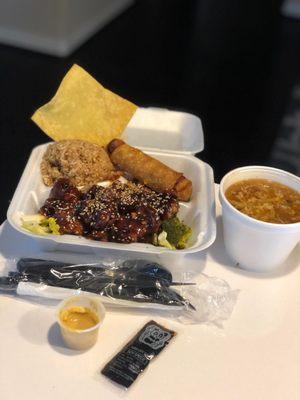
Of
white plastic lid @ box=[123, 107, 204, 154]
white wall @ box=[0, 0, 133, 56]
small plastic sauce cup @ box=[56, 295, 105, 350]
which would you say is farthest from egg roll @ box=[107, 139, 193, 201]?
white wall @ box=[0, 0, 133, 56]

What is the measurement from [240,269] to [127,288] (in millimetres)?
318

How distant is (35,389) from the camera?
0.81m

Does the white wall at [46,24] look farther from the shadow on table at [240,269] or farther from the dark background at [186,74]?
the shadow on table at [240,269]

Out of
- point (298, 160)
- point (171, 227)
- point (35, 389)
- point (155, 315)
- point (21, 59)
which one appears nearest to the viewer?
point (35, 389)

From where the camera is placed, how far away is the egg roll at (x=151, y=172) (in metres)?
1.29

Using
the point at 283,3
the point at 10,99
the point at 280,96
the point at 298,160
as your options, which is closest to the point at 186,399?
the point at 298,160

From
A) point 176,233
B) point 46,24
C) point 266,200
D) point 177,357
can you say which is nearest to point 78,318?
point 177,357

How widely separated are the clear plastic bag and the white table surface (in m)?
0.03

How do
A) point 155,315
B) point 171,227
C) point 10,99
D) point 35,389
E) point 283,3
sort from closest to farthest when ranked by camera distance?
point 35,389
point 155,315
point 171,227
point 10,99
point 283,3

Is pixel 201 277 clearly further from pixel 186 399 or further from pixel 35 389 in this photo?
pixel 35 389

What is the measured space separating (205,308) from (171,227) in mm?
220

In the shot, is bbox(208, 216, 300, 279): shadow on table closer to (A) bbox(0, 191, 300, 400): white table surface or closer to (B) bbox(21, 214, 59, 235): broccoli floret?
(A) bbox(0, 191, 300, 400): white table surface

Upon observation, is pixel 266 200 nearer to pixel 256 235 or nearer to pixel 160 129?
pixel 256 235

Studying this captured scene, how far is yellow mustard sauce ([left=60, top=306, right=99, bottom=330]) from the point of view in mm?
876
